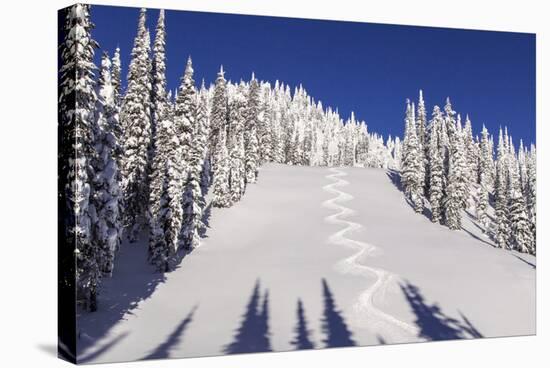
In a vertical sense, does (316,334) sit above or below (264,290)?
below

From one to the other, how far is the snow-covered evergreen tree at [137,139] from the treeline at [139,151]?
0.05 m

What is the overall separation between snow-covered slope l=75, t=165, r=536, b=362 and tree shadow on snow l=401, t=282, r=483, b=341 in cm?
3

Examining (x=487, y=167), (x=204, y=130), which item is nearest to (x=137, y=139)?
(x=204, y=130)

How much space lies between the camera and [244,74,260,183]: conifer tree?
147 ft

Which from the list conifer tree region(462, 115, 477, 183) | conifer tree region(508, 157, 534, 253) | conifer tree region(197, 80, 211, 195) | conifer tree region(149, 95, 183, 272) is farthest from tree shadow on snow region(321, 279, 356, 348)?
conifer tree region(197, 80, 211, 195)

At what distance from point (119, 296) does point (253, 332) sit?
4.11m

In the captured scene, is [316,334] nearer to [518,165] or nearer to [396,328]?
[396,328]

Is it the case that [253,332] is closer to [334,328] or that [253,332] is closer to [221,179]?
[334,328]

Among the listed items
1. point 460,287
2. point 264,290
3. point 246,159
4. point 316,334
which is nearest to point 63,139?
point 264,290

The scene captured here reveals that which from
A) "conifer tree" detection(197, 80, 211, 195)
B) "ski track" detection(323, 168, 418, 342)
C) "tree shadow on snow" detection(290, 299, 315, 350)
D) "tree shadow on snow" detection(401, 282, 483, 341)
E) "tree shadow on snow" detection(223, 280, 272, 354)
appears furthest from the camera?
"conifer tree" detection(197, 80, 211, 195)

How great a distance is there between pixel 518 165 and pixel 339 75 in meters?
9.50

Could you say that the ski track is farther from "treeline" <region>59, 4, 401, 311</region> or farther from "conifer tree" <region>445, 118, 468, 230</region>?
"treeline" <region>59, 4, 401, 311</region>

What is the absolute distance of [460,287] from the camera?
19.7m

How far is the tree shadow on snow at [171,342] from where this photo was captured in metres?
14.5
